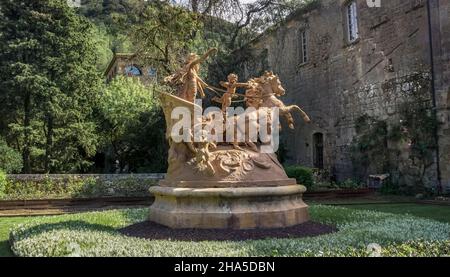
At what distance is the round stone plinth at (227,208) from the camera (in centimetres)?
739

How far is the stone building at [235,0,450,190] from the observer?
1548 cm

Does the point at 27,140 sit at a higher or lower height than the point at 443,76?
lower

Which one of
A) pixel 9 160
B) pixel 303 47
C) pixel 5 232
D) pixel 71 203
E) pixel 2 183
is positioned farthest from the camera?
pixel 303 47

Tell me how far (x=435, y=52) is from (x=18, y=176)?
1463cm

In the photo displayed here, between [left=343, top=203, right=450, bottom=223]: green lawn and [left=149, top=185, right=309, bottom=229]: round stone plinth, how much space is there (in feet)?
14.0

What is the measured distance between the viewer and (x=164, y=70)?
69.1 ft

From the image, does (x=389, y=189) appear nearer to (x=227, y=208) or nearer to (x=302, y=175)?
(x=302, y=175)

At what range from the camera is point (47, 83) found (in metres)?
21.4

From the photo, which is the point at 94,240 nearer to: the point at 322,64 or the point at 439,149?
the point at 439,149

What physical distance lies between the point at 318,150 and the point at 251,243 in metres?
17.1

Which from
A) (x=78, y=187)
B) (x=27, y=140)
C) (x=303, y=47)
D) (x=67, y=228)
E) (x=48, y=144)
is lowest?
(x=67, y=228)

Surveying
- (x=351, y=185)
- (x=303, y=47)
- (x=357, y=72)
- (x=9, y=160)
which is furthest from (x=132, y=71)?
(x=351, y=185)

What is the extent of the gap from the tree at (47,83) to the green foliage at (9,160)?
1376 mm

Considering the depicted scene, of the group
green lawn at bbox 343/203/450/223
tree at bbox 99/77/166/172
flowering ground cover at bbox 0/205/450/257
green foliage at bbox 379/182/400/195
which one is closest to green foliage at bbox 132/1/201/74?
tree at bbox 99/77/166/172
